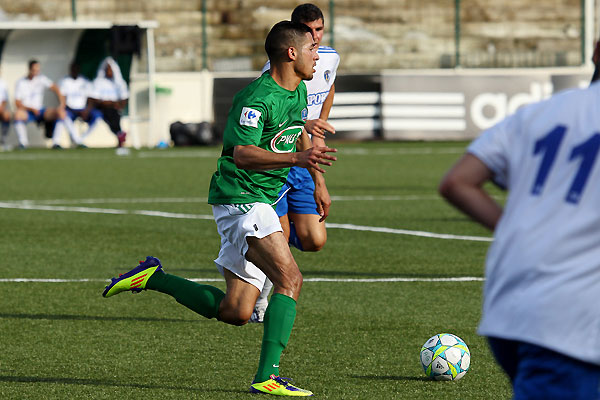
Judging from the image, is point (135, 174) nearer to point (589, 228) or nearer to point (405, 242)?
point (405, 242)

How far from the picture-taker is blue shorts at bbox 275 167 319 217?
786cm

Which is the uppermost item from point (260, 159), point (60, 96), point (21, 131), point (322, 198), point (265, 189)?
point (260, 159)

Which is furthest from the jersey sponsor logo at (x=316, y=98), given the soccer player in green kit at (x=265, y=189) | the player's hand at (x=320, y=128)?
the soccer player in green kit at (x=265, y=189)

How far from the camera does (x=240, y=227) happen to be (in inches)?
222

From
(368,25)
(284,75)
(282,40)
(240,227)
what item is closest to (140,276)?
(240,227)

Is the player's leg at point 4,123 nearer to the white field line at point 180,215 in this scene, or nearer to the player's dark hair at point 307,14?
the white field line at point 180,215

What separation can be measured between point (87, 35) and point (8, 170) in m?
8.92

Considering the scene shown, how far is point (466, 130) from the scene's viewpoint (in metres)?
25.6

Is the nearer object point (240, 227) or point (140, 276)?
point (240, 227)

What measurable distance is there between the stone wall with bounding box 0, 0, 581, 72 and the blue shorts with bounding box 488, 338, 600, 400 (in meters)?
27.0

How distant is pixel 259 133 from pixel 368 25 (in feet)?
94.2

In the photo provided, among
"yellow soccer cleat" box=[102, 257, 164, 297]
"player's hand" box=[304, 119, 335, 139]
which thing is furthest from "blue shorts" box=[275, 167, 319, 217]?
"player's hand" box=[304, 119, 335, 139]

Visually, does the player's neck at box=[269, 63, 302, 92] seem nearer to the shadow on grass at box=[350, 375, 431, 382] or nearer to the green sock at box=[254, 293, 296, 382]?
the green sock at box=[254, 293, 296, 382]

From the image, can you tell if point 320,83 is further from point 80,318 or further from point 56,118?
point 56,118
